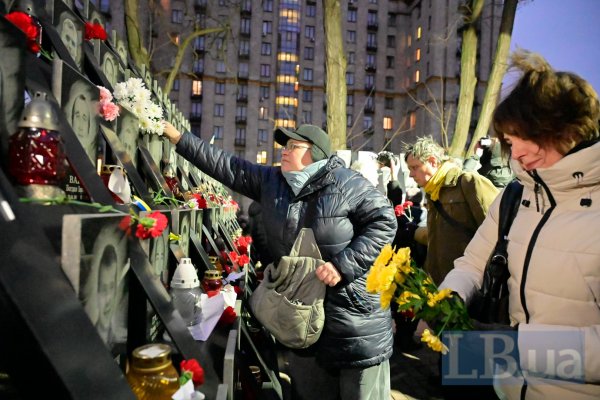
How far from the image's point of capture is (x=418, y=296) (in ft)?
4.72

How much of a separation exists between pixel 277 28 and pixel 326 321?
163ft

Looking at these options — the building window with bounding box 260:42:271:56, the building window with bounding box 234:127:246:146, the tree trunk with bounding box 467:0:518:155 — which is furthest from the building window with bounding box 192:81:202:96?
the tree trunk with bounding box 467:0:518:155

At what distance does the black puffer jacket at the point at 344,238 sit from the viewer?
231 centimetres

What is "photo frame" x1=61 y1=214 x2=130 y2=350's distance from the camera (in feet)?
3.63

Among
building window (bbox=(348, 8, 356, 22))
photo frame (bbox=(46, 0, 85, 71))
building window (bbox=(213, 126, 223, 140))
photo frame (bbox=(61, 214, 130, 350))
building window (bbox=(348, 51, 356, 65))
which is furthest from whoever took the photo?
building window (bbox=(348, 8, 356, 22))

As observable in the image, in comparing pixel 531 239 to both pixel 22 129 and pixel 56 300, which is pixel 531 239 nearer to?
pixel 56 300

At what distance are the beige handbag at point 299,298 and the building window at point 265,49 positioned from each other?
4729cm

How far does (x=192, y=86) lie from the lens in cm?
4353

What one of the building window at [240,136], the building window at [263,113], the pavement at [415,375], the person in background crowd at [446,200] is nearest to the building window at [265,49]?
the building window at [263,113]

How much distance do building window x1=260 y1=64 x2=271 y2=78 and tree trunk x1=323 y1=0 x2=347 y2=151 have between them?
41967 mm

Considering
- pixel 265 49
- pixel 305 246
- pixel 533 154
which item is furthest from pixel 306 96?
pixel 533 154

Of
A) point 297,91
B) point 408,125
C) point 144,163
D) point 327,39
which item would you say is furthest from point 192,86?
point 144,163

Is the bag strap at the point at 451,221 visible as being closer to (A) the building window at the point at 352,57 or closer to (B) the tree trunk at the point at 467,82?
(B) the tree trunk at the point at 467,82

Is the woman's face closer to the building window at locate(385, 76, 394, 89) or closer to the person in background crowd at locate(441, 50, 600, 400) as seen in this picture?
the person in background crowd at locate(441, 50, 600, 400)
